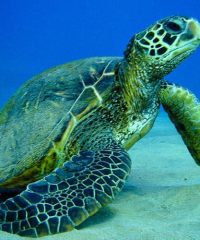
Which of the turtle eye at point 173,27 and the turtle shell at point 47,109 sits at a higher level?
the turtle eye at point 173,27

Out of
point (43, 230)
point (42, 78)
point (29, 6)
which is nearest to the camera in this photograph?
point (43, 230)

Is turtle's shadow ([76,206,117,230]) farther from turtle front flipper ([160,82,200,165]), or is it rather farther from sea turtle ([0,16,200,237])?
turtle front flipper ([160,82,200,165])

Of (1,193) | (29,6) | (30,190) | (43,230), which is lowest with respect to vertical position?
(1,193)

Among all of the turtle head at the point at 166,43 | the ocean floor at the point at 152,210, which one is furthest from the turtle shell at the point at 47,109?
the ocean floor at the point at 152,210

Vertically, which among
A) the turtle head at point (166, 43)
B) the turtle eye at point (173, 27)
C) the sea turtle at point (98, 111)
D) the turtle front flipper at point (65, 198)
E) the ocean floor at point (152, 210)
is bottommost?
the ocean floor at point (152, 210)

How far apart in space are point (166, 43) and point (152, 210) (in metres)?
1.79

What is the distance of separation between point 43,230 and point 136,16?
134m

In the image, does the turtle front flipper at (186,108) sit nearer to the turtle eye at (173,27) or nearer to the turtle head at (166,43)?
the turtle head at (166,43)

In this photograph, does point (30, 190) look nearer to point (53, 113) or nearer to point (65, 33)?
point (53, 113)

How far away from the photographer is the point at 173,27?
384 centimetres

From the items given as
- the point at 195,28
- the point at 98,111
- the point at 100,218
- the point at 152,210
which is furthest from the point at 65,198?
the point at 195,28

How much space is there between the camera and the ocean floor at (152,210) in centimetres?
257

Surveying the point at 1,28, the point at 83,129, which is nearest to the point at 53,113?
the point at 83,129

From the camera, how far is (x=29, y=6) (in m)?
119
